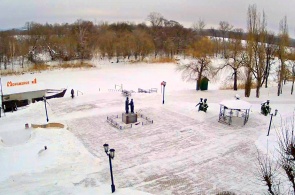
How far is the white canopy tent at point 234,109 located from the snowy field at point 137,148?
24.3 inches

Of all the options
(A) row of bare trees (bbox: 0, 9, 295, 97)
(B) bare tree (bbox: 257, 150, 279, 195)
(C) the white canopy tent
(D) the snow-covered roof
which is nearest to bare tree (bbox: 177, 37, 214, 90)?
(A) row of bare trees (bbox: 0, 9, 295, 97)

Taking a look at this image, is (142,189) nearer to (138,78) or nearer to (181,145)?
(181,145)

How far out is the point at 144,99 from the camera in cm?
2538

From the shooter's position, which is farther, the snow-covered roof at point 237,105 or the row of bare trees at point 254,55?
the row of bare trees at point 254,55

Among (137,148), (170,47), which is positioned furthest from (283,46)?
(170,47)

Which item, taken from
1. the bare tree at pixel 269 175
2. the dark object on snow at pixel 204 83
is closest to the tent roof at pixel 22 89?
the dark object on snow at pixel 204 83

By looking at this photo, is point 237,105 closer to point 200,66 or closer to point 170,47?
point 200,66

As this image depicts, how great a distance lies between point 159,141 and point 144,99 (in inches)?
377

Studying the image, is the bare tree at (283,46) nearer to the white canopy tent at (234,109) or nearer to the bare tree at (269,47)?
the bare tree at (269,47)

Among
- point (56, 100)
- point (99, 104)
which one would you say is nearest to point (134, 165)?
point (99, 104)

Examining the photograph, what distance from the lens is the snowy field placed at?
38.6ft

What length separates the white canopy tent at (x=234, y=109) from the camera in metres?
18.8

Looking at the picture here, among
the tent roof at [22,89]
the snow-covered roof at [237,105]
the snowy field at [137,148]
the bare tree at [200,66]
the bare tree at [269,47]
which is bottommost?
the snowy field at [137,148]

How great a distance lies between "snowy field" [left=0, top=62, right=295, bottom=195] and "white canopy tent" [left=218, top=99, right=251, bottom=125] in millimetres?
617
